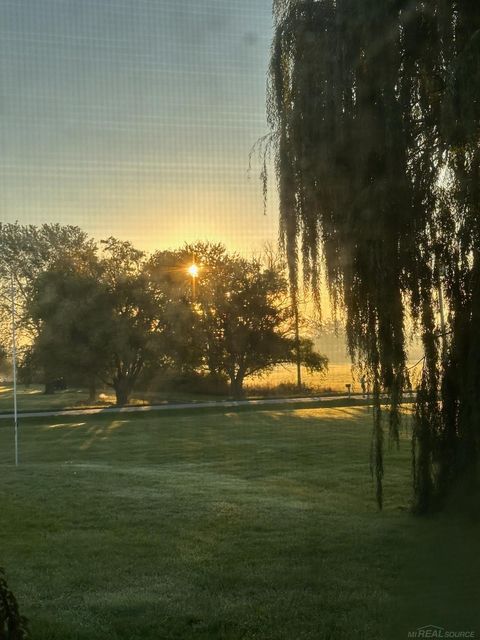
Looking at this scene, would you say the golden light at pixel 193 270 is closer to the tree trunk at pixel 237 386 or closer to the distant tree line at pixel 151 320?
the distant tree line at pixel 151 320

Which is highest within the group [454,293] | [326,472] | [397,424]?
[454,293]

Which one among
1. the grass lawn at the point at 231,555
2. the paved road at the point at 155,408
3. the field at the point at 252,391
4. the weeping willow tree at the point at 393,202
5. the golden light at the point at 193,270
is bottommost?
the grass lawn at the point at 231,555

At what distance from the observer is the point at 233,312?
Result: 3541cm

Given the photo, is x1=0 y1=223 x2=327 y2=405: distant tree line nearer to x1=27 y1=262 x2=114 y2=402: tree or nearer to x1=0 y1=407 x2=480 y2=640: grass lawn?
x1=27 y1=262 x2=114 y2=402: tree

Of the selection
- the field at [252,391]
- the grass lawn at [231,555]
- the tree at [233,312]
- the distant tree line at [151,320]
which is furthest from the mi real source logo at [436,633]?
the field at [252,391]

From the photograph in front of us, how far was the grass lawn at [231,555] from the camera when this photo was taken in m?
4.34

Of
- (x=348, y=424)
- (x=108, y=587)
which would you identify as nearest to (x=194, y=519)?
(x=108, y=587)

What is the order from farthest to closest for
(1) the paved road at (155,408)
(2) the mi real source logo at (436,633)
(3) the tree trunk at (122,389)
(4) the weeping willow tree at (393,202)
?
1. (3) the tree trunk at (122,389)
2. (1) the paved road at (155,408)
3. (4) the weeping willow tree at (393,202)
4. (2) the mi real source logo at (436,633)

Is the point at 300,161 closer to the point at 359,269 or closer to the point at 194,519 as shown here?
the point at 359,269

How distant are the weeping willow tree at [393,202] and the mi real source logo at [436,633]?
2.32m

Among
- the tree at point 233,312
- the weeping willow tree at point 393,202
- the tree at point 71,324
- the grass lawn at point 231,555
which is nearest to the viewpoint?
the grass lawn at point 231,555

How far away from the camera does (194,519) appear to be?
723 centimetres

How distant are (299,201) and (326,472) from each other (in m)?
5.71

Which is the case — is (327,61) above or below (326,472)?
above
